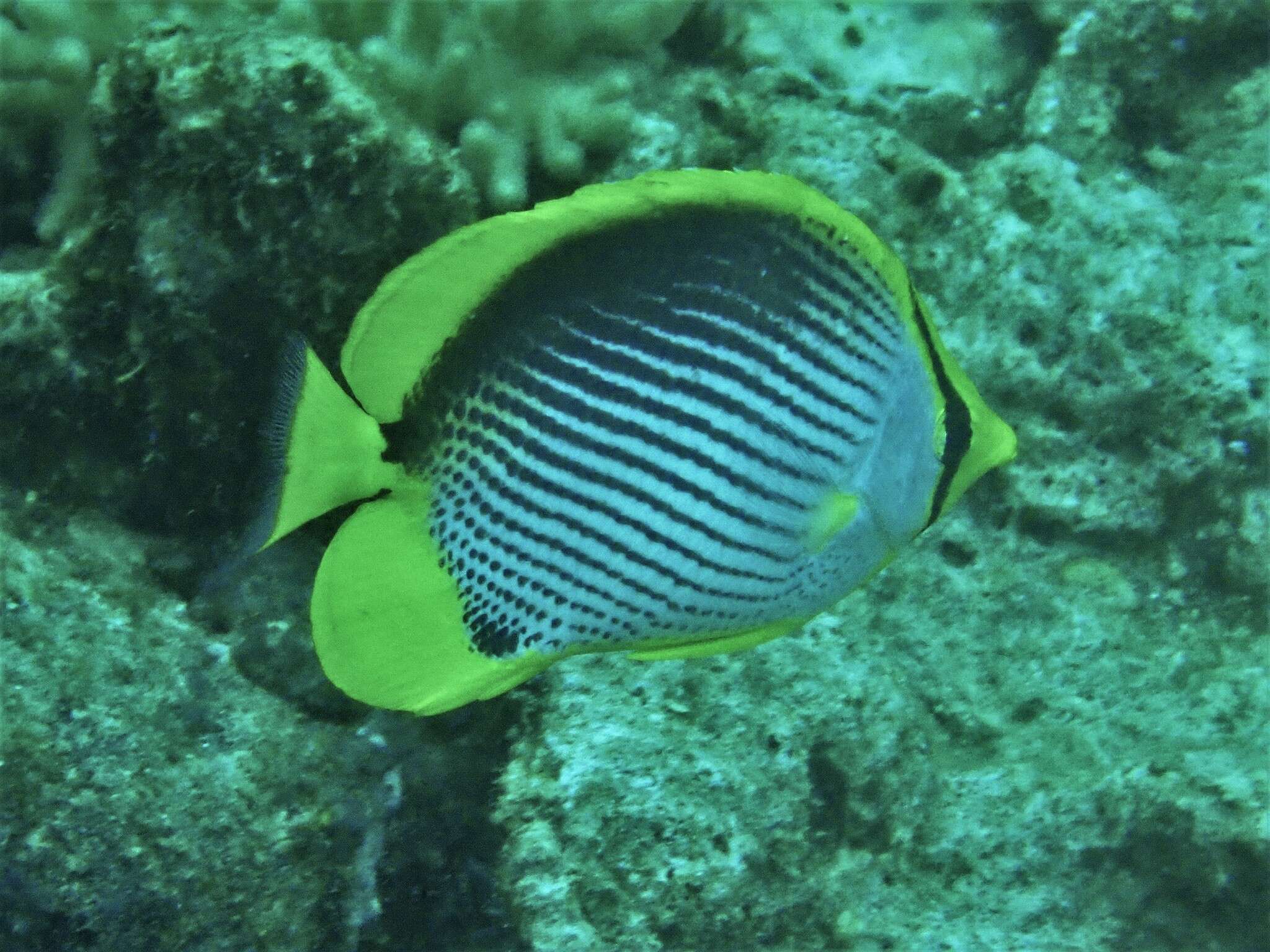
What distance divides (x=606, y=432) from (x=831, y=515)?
0.28 meters

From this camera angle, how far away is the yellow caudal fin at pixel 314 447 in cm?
99

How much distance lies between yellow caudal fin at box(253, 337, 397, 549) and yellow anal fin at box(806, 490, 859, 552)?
1.62ft

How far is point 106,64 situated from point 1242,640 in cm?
281

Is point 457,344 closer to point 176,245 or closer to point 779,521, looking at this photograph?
point 779,521

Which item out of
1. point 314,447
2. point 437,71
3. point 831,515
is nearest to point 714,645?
point 831,515

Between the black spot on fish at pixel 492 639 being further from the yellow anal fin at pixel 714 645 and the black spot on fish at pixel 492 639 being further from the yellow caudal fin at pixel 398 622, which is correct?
the yellow anal fin at pixel 714 645

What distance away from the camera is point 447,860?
1.46m

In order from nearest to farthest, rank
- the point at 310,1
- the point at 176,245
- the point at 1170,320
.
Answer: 1. the point at 176,245
2. the point at 310,1
3. the point at 1170,320

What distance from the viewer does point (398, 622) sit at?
40.9 inches

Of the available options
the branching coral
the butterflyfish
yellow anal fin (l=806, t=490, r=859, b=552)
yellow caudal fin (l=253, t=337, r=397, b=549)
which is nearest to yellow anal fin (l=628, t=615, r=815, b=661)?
the butterflyfish

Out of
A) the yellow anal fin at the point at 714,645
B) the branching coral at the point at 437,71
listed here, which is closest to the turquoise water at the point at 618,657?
the branching coral at the point at 437,71

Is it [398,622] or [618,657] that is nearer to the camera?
[398,622]

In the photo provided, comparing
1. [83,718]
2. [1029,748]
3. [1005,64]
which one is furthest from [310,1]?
[1029,748]

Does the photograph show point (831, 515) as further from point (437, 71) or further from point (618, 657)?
point (437, 71)
